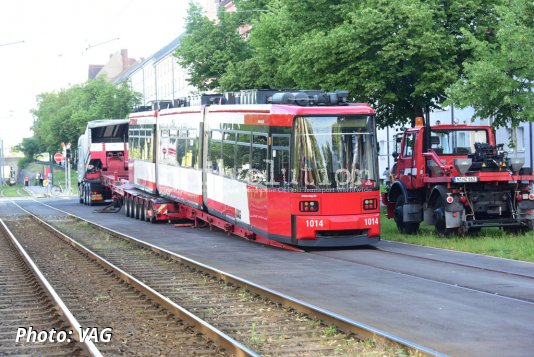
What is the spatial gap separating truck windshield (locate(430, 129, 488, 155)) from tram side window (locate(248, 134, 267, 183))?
4.71 metres

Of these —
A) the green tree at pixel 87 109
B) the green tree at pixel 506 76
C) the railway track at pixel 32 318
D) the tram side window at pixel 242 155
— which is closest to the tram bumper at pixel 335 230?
the tram side window at pixel 242 155

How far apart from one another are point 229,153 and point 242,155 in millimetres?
1297

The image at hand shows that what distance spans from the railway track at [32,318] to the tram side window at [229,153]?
241 inches

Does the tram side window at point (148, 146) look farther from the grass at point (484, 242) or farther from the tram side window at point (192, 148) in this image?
the grass at point (484, 242)

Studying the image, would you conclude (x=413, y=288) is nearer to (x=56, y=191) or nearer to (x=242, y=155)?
(x=242, y=155)

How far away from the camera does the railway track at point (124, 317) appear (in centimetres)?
969

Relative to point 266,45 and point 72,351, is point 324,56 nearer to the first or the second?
point 266,45

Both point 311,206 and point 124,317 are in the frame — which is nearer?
point 124,317

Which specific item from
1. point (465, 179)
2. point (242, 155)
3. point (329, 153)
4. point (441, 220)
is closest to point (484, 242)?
point (465, 179)

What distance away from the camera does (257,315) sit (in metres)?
11.8

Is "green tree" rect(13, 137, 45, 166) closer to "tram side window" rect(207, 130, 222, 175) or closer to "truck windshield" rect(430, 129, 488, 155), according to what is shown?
"tram side window" rect(207, 130, 222, 175)

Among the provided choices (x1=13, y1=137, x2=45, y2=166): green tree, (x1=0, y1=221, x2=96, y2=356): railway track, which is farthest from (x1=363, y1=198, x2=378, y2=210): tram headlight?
(x1=13, y1=137, x2=45, y2=166): green tree

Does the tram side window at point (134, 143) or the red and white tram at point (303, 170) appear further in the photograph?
the tram side window at point (134, 143)

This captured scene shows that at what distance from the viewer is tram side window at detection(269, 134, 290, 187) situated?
20203 millimetres
